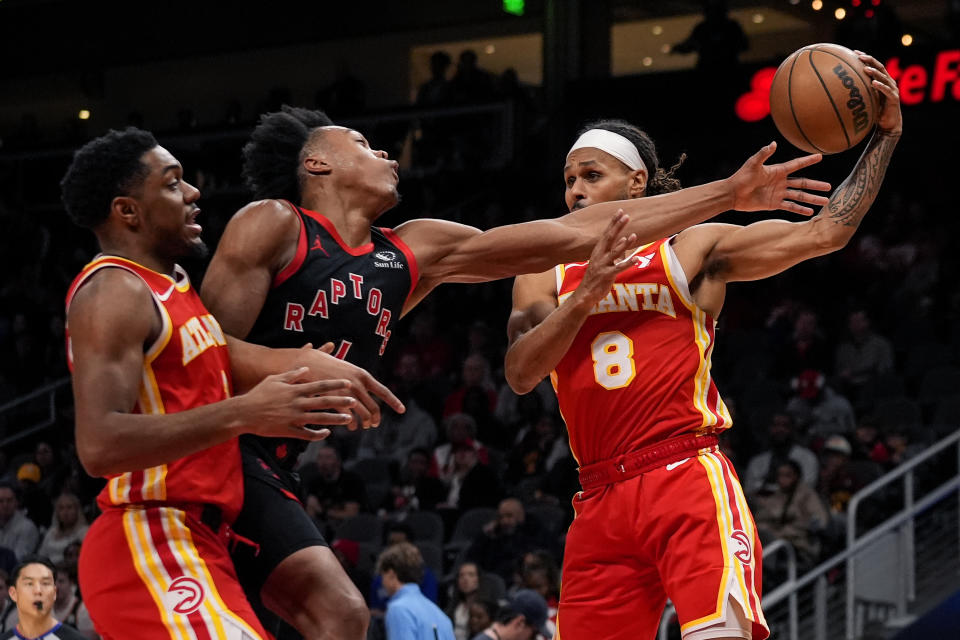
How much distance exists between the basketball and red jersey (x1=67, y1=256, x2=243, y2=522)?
2.17 m

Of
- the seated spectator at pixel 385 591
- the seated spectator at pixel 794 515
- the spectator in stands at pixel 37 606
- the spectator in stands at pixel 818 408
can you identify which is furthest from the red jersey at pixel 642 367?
the spectator in stands at pixel 818 408

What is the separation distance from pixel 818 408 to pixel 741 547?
6.63 metres

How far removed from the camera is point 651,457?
4.34 meters

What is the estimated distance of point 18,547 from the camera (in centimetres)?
1116

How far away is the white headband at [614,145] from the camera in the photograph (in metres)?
4.82

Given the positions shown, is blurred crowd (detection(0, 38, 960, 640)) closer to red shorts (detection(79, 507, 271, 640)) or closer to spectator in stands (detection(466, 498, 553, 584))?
spectator in stands (detection(466, 498, 553, 584))

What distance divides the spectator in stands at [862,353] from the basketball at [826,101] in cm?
678

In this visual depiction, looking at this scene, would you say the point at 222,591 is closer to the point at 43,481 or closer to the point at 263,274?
the point at 263,274

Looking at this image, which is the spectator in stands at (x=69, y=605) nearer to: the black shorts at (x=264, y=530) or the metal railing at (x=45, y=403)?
the metal railing at (x=45, y=403)

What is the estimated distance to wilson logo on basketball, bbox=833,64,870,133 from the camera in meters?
4.43

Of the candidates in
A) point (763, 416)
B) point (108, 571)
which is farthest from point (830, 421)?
point (108, 571)

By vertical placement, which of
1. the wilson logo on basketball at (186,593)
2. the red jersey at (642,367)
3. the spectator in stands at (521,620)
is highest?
the red jersey at (642,367)

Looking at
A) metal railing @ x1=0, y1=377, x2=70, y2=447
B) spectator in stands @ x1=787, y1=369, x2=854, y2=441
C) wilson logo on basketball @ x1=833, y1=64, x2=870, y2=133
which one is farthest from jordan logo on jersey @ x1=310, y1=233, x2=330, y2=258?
metal railing @ x1=0, y1=377, x2=70, y2=447

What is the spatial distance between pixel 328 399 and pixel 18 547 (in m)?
8.92
